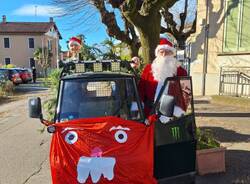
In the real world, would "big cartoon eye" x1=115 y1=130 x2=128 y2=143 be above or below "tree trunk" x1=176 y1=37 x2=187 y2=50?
below

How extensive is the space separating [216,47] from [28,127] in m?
8.79

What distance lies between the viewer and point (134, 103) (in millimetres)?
4246

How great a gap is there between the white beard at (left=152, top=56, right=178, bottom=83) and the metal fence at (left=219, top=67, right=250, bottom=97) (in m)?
8.46

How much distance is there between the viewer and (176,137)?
4.14m

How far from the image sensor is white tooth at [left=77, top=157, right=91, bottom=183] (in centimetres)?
355

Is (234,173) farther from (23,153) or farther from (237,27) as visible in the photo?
(237,27)

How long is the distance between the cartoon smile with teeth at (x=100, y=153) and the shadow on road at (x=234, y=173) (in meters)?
1.53

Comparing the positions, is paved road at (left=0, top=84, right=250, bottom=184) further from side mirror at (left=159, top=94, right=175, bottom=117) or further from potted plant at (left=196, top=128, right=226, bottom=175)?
side mirror at (left=159, top=94, right=175, bottom=117)

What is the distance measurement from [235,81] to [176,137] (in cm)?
948

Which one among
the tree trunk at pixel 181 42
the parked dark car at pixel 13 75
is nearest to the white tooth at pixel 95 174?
the tree trunk at pixel 181 42

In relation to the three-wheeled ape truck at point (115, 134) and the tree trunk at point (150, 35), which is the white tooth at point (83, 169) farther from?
the tree trunk at point (150, 35)

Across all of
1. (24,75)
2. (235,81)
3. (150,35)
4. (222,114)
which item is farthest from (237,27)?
(24,75)

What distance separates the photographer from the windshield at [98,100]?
411 cm

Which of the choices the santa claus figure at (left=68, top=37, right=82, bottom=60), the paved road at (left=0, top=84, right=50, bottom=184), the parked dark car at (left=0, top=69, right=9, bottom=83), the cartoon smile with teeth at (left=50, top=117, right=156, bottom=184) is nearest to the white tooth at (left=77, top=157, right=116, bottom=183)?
the cartoon smile with teeth at (left=50, top=117, right=156, bottom=184)
